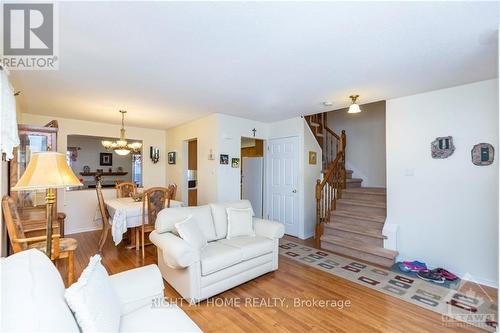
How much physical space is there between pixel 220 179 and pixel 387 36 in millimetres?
3271

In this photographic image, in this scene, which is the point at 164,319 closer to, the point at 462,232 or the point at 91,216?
the point at 462,232

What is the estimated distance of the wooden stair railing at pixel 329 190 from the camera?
4231 mm

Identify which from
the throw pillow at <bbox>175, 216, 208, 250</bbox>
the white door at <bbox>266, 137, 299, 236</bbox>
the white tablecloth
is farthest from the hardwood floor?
the white door at <bbox>266, 137, 299, 236</bbox>

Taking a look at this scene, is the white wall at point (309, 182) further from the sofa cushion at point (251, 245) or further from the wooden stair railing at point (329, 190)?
the sofa cushion at point (251, 245)

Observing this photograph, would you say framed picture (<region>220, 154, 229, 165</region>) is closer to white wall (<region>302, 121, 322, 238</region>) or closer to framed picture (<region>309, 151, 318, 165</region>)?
white wall (<region>302, 121, 322, 238</region>)

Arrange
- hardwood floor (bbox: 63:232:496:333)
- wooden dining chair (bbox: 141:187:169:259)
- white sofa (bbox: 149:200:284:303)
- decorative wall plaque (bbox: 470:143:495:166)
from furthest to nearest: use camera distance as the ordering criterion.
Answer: wooden dining chair (bbox: 141:187:169:259), decorative wall plaque (bbox: 470:143:495:166), white sofa (bbox: 149:200:284:303), hardwood floor (bbox: 63:232:496:333)

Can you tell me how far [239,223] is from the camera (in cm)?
322

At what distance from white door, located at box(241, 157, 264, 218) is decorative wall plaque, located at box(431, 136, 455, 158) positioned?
3.13 metres

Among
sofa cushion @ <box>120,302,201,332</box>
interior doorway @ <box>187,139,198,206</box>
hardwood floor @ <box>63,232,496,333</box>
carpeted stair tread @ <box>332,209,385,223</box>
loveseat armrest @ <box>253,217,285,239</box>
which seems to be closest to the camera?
sofa cushion @ <box>120,302,201,332</box>

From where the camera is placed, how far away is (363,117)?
5496mm

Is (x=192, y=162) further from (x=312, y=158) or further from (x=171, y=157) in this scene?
(x=312, y=158)

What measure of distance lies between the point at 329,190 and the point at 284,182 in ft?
3.02

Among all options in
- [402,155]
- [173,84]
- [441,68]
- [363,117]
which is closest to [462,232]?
[402,155]

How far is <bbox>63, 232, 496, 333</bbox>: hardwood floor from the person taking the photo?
202 cm
